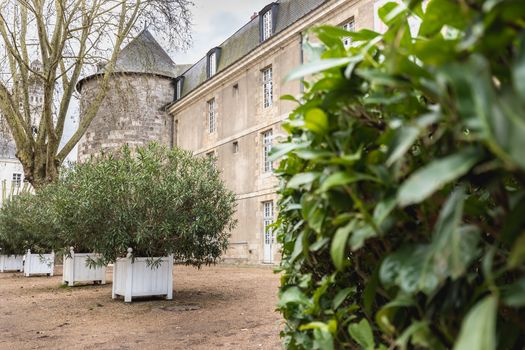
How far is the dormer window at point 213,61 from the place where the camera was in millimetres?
23797

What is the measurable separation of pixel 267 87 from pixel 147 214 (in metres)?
13.3

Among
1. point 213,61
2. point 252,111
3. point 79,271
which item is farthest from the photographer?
point 213,61

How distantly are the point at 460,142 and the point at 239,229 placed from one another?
19756 millimetres

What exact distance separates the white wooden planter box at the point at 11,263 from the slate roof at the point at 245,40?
38.2 ft

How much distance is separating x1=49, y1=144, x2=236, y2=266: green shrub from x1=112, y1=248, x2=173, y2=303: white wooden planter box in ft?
0.59

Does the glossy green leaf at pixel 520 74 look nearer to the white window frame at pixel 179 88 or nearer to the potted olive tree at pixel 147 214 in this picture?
the potted olive tree at pixel 147 214

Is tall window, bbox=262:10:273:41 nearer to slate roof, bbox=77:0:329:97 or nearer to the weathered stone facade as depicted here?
slate roof, bbox=77:0:329:97

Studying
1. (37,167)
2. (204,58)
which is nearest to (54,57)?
(37,167)

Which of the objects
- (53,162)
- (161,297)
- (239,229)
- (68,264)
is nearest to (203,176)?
(161,297)

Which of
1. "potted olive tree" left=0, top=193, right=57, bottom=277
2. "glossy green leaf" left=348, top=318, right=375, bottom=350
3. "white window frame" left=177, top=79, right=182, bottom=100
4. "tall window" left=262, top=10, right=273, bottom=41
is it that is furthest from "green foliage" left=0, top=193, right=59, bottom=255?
"glossy green leaf" left=348, top=318, right=375, bottom=350

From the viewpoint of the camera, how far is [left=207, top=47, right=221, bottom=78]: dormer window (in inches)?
937

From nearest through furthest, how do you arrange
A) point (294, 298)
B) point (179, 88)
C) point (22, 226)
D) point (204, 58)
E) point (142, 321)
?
point (294, 298) → point (142, 321) → point (22, 226) → point (204, 58) → point (179, 88)

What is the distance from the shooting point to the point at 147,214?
25.1 ft

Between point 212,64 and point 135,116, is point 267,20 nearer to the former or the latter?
A: point 212,64
